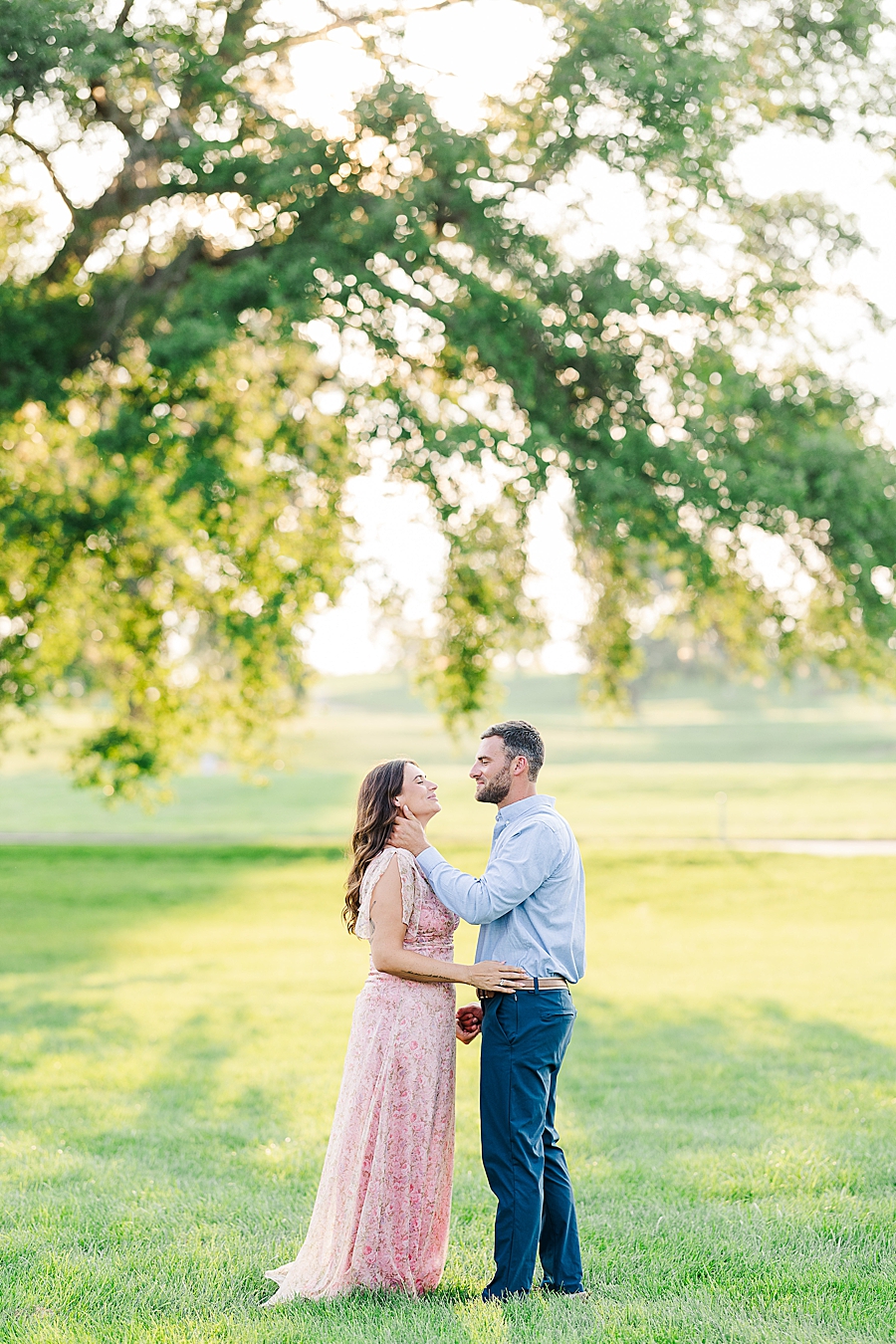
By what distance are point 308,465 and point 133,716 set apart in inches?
271

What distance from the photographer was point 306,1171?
7.09 m

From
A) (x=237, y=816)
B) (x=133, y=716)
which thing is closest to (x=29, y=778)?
(x=237, y=816)

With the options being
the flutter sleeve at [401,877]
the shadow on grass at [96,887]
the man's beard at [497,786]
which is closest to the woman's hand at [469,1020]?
the flutter sleeve at [401,877]

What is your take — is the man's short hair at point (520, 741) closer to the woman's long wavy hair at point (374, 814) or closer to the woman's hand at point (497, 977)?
the woman's long wavy hair at point (374, 814)

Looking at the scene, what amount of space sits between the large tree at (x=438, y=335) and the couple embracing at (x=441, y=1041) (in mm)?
7646

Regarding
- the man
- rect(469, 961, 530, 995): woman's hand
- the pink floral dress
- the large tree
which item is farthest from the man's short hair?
the large tree

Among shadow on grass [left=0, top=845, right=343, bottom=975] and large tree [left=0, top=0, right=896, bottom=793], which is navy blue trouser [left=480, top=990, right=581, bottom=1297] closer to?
large tree [left=0, top=0, right=896, bottom=793]

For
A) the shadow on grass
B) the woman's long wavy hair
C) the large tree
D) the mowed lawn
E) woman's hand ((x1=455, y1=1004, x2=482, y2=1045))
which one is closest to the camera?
the mowed lawn

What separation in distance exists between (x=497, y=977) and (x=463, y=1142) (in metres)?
3.33

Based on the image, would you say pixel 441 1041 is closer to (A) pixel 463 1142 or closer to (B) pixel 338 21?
(A) pixel 463 1142

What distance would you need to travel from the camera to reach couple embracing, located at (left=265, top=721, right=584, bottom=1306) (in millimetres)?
5113

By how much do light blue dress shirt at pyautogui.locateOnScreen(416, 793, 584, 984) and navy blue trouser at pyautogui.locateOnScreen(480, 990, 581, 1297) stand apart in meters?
0.16

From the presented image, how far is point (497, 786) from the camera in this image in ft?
17.3

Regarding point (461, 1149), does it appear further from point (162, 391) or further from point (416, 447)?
point (162, 391)
